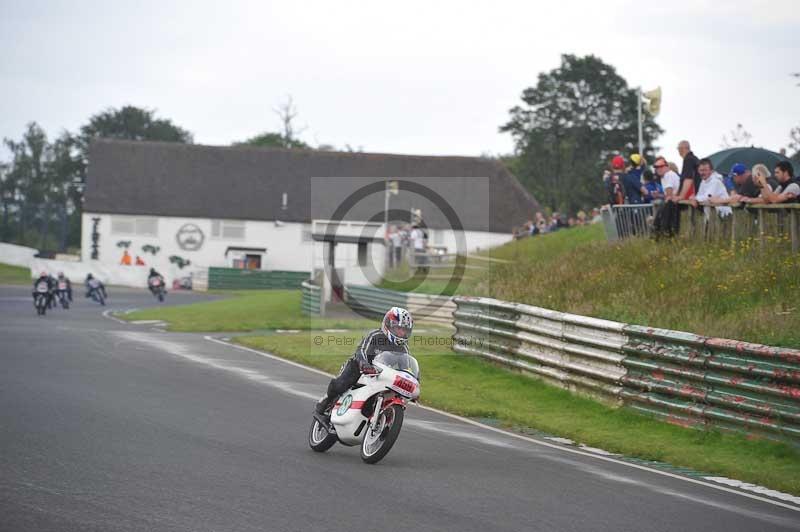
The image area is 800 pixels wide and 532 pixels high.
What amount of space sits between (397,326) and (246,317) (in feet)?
91.1

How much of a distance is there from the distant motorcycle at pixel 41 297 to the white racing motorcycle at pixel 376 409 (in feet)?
91.6

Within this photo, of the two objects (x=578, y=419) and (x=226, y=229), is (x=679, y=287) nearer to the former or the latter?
(x=578, y=419)

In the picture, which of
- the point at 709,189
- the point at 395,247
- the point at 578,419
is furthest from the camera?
the point at 395,247

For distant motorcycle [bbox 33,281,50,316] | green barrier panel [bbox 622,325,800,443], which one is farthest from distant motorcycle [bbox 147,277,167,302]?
green barrier panel [bbox 622,325,800,443]

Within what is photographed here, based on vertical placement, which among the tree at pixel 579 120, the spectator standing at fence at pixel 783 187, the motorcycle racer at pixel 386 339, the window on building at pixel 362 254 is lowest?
the motorcycle racer at pixel 386 339

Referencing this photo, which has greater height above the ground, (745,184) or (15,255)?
(745,184)

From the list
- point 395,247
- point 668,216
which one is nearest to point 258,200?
point 395,247

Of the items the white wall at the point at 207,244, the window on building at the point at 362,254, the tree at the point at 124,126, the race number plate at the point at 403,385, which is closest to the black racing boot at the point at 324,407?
the race number plate at the point at 403,385

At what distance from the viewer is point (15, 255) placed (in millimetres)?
83688

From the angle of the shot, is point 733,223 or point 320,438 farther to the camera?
point 733,223

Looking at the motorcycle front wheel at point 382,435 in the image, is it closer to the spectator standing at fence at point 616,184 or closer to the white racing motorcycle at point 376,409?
the white racing motorcycle at point 376,409

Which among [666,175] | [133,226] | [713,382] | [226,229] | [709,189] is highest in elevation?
[133,226]

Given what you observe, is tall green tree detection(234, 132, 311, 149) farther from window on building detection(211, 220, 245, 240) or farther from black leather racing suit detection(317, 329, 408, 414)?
black leather racing suit detection(317, 329, 408, 414)

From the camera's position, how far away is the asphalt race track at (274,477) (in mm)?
7738
